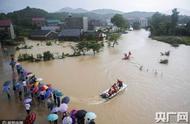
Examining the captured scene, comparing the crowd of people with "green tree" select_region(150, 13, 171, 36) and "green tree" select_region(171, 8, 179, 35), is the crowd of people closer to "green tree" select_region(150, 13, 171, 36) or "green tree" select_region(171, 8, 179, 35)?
"green tree" select_region(150, 13, 171, 36)

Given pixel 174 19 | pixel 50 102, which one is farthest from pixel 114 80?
pixel 174 19

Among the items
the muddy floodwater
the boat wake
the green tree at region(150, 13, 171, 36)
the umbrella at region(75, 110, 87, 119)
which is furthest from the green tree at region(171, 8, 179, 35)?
the umbrella at region(75, 110, 87, 119)

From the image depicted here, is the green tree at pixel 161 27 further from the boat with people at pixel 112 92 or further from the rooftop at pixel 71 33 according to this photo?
the boat with people at pixel 112 92

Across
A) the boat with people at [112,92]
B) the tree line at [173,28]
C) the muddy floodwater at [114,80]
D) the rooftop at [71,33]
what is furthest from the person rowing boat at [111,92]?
the tree line at [173,28]

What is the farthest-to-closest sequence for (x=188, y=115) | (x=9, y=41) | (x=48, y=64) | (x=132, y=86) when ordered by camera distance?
1. (x=9, y=41)
2. (x=48, y=64)
3. (x=132, y=86)
4. (x=188, y=115)

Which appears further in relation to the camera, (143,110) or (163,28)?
(163,28)

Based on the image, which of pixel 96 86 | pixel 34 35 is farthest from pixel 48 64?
pixel 34 35

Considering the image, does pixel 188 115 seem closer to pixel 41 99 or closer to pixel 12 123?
pixel 41 99

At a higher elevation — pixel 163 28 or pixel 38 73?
pixel 163 28
